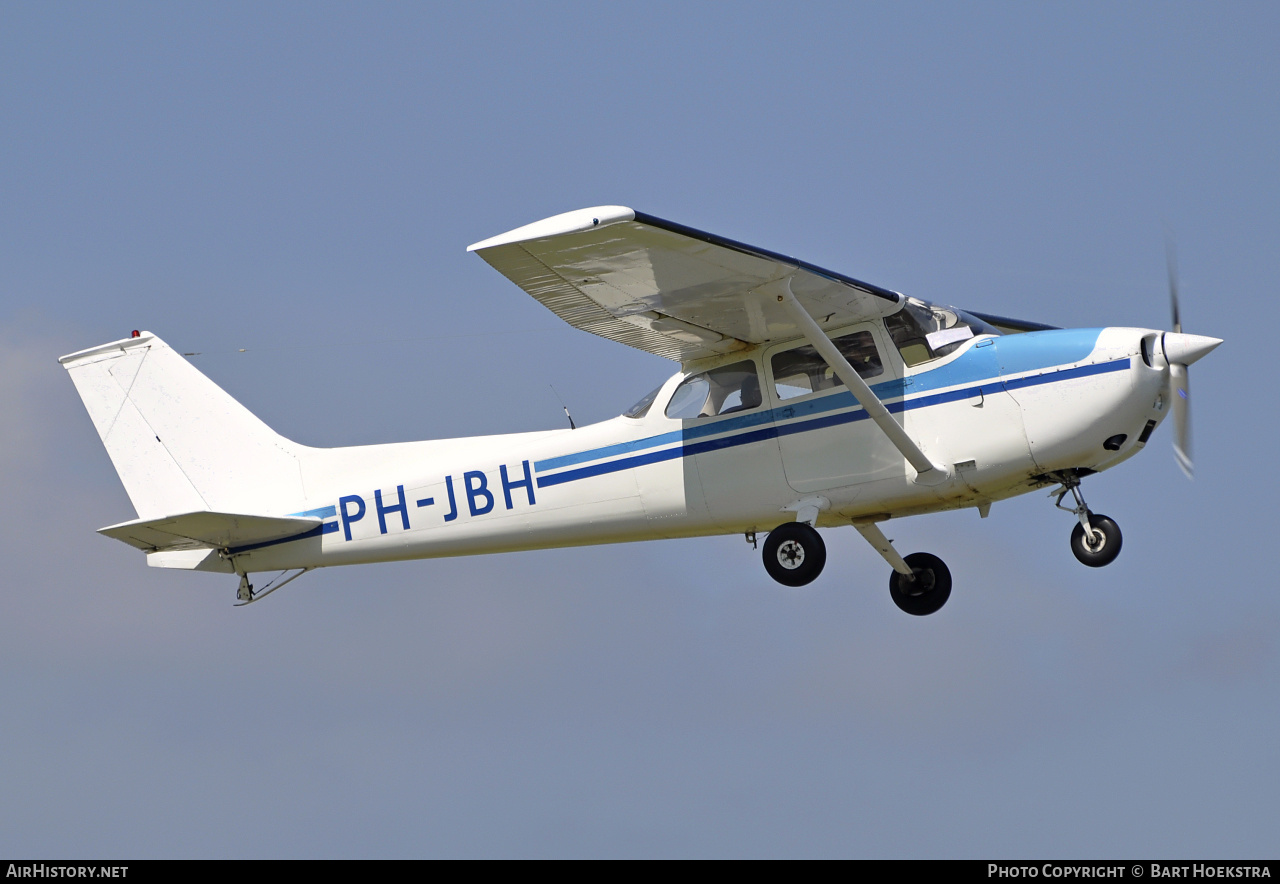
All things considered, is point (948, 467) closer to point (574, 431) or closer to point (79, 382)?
point (574, 431)

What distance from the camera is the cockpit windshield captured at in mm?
13031

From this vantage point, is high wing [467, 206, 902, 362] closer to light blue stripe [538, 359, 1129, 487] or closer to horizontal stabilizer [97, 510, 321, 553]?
light blue stripe [538, 359, 1129, 487]

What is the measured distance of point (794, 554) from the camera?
13062 millimetres

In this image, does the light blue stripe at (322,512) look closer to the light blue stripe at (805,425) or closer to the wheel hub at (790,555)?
the light blue stripe at (805,425)

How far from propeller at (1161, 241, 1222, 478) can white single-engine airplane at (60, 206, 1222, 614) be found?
0.02 metres

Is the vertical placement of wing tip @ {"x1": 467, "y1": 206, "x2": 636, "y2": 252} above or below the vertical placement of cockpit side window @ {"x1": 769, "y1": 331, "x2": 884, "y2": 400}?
above

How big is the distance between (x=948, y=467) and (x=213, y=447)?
758cm

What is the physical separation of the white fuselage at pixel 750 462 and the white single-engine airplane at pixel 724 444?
0.02 meters

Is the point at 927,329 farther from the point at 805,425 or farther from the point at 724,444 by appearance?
the point at 724,444

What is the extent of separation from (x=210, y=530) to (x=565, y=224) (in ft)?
18.4

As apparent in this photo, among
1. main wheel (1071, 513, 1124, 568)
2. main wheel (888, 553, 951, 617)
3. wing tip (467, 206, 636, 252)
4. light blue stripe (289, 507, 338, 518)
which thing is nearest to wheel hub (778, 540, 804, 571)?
main wheel (888, 553, 951, 617)
